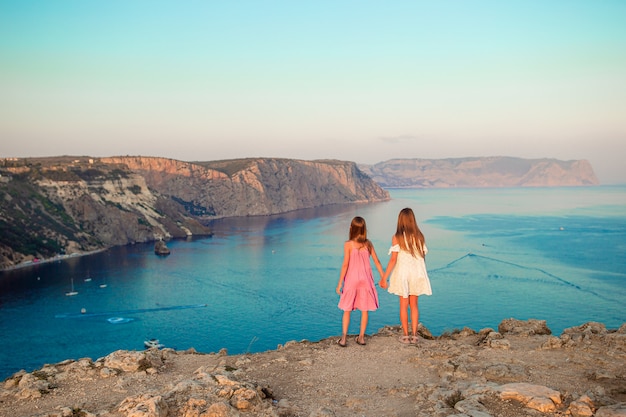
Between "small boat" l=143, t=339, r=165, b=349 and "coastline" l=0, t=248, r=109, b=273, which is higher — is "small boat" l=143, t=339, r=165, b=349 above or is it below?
below

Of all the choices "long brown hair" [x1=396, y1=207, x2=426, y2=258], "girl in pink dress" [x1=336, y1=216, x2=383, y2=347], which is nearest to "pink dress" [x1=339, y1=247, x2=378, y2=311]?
"girl in pink dress" [x1=336, y1=216, x2=383, y2=347]

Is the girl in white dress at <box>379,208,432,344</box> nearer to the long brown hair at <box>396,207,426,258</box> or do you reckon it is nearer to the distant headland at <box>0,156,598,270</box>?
the long brown hair at <box>396,207,426,258</box>

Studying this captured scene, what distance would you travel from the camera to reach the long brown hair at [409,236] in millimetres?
8438

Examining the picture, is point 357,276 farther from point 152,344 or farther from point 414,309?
point 152,344

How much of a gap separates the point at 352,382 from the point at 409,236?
270 centimetres

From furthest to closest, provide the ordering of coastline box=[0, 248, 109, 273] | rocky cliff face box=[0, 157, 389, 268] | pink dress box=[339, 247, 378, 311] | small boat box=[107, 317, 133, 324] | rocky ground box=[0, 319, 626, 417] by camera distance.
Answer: rocky cliff face box=[0, 157, 389, 268] < coastline box=[0, 248, 109, 273] < small boat box=[107, 317, 133, 324] < pink dress box=[339, 247, 378, 311] < rocky ground box=[0, 319, 626, 417]

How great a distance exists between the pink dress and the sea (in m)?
15.2

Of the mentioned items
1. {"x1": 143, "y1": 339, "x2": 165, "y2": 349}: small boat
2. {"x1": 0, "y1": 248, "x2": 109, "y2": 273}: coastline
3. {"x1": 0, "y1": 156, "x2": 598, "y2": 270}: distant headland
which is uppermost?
{"x1": 0, "y1": 156, "x2": 598, "y2": 270}: distant headland

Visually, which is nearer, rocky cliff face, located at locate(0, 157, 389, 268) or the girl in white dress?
the girl in white dress

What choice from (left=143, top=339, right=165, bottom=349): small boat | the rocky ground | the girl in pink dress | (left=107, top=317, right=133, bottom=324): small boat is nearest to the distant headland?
(left=107, top=317, right=133, bottom=324): small boat

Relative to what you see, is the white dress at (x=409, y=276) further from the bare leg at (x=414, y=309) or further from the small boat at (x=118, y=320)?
the small boat at (x=118, y=320)

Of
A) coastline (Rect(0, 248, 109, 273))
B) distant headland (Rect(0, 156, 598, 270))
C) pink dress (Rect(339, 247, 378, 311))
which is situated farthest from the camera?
distant headland (Rect(0, 156, 598, 270))

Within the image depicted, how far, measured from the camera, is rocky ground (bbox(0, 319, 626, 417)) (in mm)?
5910

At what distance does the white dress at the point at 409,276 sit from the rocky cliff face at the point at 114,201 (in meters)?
70.0
